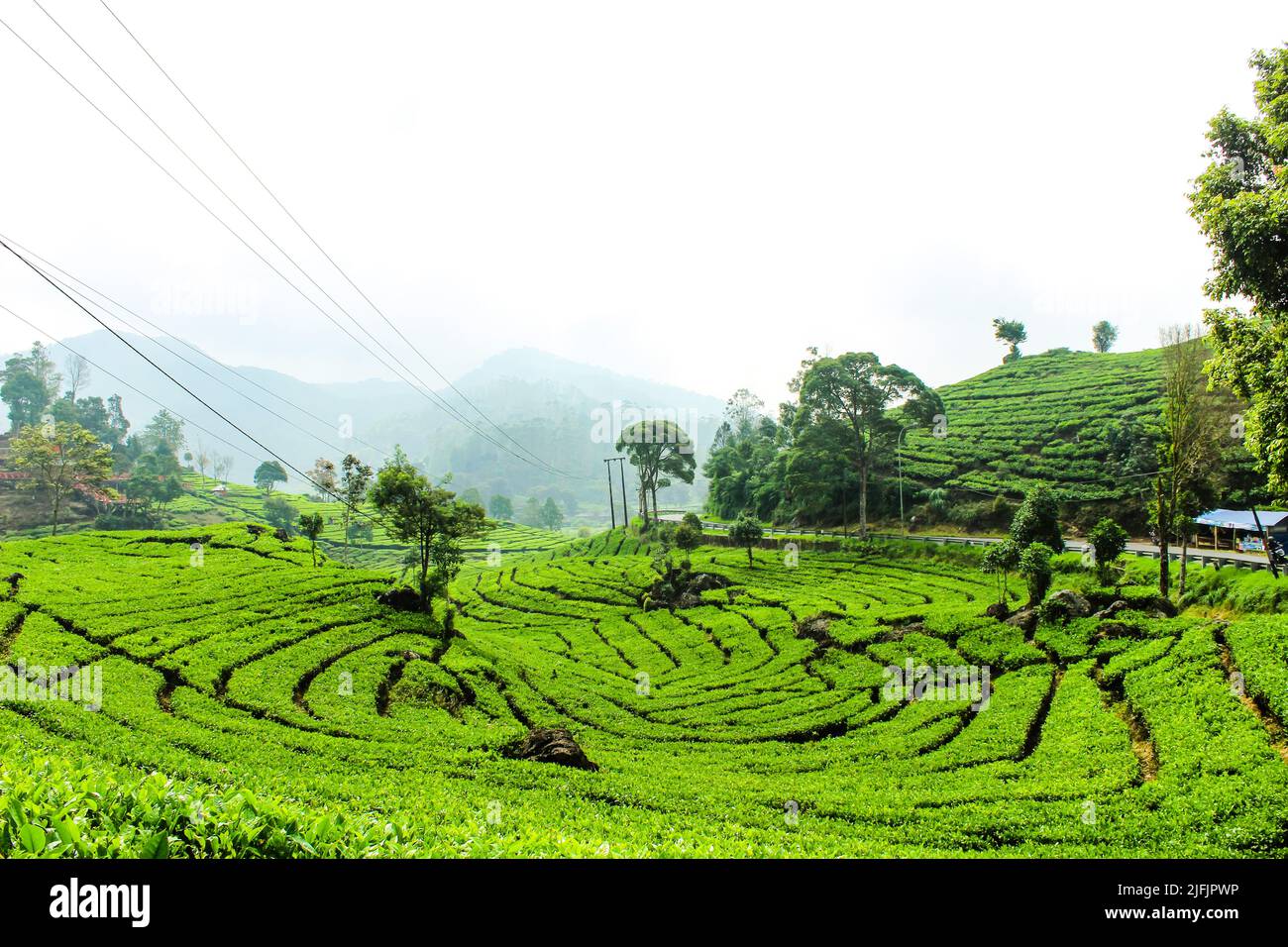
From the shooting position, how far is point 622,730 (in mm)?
17219

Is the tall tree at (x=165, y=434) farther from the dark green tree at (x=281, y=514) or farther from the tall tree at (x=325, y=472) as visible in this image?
the tall tree at (x=325, y=472)

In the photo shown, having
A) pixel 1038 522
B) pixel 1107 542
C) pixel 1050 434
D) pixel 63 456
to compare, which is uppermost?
pixel 1050 434

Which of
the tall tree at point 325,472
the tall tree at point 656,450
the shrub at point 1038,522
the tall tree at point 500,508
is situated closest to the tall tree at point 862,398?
the shrub at point 1038,522

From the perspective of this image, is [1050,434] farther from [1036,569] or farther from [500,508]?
[500,508]

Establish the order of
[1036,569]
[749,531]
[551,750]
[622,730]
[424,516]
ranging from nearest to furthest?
[551,750] < [622,730] < [1036,569] < [424,516] < [749,531]

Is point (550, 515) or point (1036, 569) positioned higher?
point (1036, 569)

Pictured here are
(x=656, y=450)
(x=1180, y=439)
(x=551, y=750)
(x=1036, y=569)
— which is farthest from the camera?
(x=656, y=450)

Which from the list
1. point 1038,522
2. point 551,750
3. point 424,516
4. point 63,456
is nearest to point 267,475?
point 63,456

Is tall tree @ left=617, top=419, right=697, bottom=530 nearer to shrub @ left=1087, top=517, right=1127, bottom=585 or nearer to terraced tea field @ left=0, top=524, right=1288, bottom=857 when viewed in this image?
terraced tea field @ left=0, top=524, right=1288, bottom=857

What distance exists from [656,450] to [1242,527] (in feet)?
173
